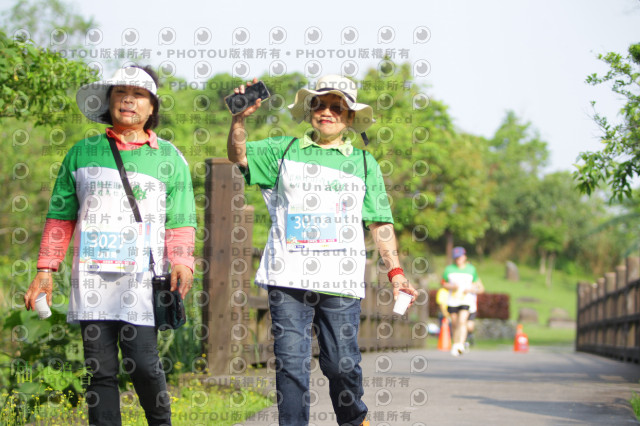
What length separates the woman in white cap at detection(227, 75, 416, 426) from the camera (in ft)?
14.5

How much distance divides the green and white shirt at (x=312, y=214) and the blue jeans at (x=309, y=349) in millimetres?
87

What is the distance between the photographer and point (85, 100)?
14.6 feet

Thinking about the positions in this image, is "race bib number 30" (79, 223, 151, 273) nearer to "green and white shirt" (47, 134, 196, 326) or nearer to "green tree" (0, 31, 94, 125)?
"green and white shirt" (47, 134, 196, 326)

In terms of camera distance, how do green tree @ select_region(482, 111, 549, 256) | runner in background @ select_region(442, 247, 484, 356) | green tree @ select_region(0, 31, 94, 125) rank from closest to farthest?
green tree @ select_region(0, 31, 94, 125) < runner in background @ select_region(442, 247, 484, 356) < green tree @ select_region(482, 111, 549, 256)

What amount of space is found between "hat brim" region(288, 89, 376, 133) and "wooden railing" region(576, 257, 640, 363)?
379 inches

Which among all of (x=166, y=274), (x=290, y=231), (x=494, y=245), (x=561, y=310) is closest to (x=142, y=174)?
(x=166, y=274)

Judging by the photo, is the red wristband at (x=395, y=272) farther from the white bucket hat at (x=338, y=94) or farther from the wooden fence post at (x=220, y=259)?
the wooden fence post at (x=220, y=259)

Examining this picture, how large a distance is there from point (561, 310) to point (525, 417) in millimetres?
44875

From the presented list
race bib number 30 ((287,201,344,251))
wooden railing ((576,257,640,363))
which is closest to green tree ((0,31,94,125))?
race bib number 30 ((287,201,344,251))


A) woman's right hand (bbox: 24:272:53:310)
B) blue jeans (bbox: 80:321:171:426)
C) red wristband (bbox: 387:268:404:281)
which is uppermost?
red wristband (bbox: 387:268:404:281)

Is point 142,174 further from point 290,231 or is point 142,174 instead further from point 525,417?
point 525,417

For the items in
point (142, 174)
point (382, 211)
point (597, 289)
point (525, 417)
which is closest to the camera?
point (142, 174)

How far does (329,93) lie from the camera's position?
14.9ft

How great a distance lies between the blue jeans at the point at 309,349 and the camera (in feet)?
14.4
